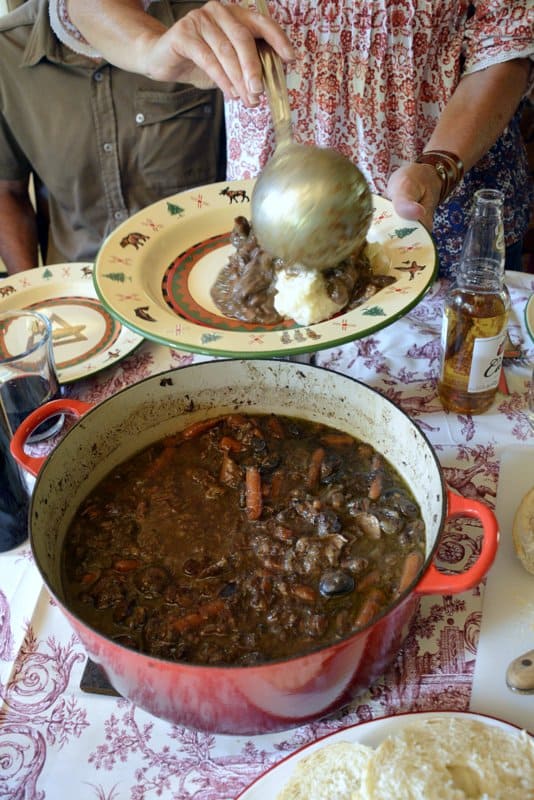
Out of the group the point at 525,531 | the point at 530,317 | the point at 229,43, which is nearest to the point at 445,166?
the point at 530,317

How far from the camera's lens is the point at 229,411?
1391 millimetres

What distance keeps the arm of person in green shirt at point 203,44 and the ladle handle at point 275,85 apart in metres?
0.02

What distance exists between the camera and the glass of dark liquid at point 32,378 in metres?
1.37

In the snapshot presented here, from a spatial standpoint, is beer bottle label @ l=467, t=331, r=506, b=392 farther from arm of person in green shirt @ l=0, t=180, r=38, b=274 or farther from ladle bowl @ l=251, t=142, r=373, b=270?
arm of person in green shirt @ l=0, t=180, r=38, b=274

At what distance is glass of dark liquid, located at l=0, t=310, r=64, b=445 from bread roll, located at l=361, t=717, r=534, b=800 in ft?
3.02

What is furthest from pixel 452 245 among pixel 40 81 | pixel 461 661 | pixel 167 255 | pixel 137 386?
pixel 40 81

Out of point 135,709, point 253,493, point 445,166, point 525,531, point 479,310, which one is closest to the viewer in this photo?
point 135,709

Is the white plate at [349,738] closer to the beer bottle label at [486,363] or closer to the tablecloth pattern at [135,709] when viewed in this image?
the tablecloth pattern at [135,709]

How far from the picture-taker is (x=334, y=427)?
4.41 feet

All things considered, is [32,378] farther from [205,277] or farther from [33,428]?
[205,277]

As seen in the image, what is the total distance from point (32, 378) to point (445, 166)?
3.76 ft

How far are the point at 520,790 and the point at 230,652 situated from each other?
411 millimetres

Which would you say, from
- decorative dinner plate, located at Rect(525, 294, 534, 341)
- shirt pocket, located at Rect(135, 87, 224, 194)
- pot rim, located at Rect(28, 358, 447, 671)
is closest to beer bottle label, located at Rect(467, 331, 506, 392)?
decorative dinner plate, located at Rect(525, 294, 534, 341)

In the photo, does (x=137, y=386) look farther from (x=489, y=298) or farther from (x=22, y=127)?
(x=22, y=127)
